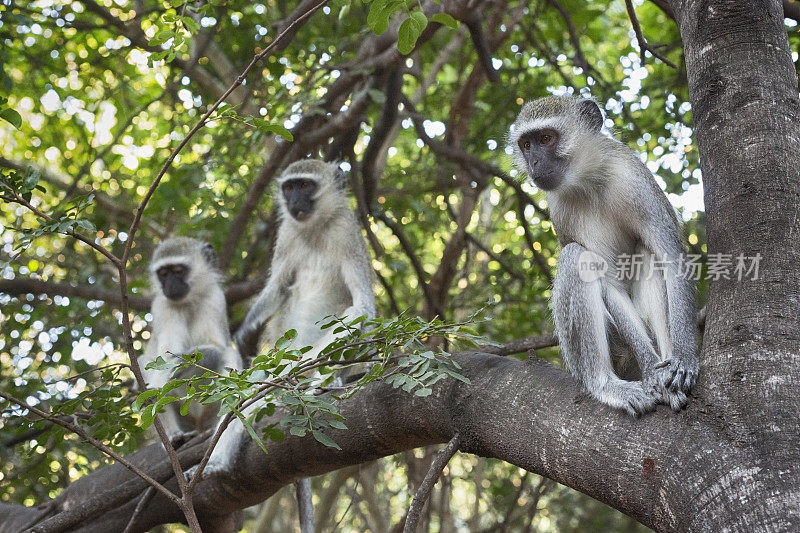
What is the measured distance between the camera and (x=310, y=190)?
696cm

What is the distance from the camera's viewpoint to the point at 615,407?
2996 mm

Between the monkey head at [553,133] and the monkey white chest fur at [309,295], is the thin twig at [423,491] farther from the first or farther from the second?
the monkey white chest fur at [309,295]

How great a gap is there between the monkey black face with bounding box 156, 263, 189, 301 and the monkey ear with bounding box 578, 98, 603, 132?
13.1 ft

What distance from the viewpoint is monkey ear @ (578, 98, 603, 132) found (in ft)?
15.1

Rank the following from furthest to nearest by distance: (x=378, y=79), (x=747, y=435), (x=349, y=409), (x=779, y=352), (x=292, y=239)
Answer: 1. (x=292, y=239)
2. (x=378, y=79)
3. (x=349, y=409)
4. (x=779, y=352)
5. (x=747, y=435)

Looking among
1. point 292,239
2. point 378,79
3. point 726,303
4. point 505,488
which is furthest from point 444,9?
point 505,488

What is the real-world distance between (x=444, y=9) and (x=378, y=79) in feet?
4.07

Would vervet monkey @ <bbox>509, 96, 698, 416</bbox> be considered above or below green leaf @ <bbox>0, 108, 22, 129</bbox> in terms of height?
below

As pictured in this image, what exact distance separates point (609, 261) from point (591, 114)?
944mm

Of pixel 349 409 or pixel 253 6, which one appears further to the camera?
pixel 253 6

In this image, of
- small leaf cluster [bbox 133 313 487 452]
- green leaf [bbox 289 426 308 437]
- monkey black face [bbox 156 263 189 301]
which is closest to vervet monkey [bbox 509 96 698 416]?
small leaf cluster [bbox 133 313 487 452]

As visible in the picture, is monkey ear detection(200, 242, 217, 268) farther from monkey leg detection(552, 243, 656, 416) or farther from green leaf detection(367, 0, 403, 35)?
green leaf detection(367, 0, 403, 35)

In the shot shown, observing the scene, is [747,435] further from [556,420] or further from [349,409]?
[349,409]

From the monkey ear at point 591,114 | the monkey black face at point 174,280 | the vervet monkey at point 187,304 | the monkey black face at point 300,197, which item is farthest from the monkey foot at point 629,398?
the monkey black face at point 174,280
